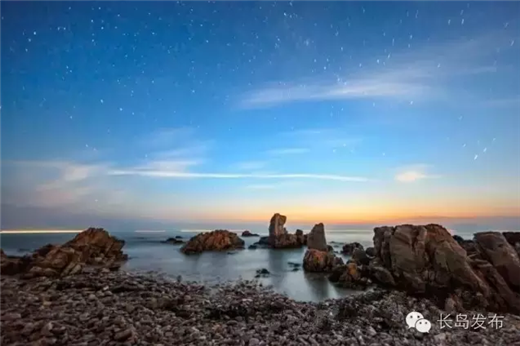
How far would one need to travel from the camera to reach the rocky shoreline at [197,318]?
3.30 m

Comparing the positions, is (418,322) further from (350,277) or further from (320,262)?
(320,262)

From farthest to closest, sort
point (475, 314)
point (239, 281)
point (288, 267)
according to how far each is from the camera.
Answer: point (288, 267)
point (239, 281)
point (475, 314)

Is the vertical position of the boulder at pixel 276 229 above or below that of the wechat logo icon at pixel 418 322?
above

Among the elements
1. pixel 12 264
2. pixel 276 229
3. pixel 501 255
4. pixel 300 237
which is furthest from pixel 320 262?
pixel 300 237

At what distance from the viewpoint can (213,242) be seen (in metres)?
13.2

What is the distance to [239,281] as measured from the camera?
6.50 m

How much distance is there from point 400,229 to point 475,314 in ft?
8.44

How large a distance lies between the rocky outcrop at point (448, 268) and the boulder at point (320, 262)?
1466 millimetres

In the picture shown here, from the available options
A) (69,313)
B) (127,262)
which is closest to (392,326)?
(69,313)

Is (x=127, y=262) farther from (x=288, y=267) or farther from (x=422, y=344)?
(x=422, y=344)

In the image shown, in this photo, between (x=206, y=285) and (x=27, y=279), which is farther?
(x=206, y=285)

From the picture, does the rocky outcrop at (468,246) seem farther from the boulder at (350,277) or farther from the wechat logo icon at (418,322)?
the wechat logo icon at (418,322)

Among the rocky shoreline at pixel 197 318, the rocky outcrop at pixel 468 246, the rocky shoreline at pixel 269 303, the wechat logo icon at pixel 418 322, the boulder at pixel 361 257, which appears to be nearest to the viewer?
the rocky shoreline at pixel 197 318

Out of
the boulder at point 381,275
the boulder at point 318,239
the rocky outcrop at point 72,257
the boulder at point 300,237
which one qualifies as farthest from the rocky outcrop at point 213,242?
the boulder at point 381,275
